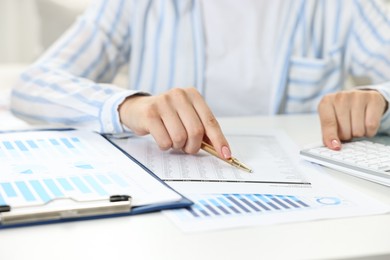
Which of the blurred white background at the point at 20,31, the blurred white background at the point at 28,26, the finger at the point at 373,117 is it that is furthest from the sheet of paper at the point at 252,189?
the blurred white background at the point at 20,31

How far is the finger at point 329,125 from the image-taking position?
784 mm

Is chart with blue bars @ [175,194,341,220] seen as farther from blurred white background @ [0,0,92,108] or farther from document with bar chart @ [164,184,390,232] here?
blurred white background @ [0,0,92,108]

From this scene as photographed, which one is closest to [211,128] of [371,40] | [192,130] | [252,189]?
[192,130]

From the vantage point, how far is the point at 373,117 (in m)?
0.86

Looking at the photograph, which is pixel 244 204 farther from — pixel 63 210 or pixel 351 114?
pixel 351 114

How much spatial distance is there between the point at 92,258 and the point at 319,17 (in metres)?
0.95

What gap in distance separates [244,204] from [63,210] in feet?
0.53

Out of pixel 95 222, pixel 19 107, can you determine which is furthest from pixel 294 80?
pixel 95 222

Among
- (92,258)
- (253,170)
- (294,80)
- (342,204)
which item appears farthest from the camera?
(294,80)

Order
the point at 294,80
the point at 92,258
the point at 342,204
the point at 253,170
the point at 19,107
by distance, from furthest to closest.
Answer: the point at 294,80, the point at 19,107, the point at 253,170, the point at 342,204, the point at 92,258

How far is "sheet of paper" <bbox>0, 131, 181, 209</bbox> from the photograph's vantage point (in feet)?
1.83

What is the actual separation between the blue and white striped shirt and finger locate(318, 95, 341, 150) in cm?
36

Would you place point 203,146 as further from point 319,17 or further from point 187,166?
point 319,17

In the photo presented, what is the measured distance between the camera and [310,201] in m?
0.59
